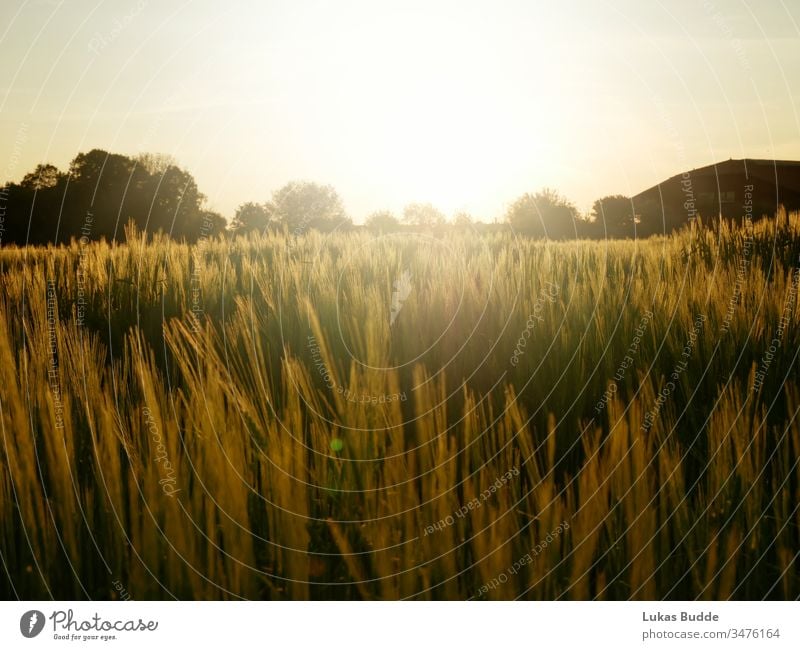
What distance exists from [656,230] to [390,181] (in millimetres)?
951

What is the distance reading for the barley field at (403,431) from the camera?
3.85 ft

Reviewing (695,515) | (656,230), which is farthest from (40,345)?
(656,230)

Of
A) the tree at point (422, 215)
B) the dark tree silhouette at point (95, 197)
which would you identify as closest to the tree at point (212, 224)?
the dark tree silhouette at point (95, 197)

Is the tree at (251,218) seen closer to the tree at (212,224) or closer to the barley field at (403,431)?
the tree at (212,224)

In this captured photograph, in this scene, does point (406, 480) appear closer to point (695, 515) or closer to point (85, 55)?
point (695, 515)

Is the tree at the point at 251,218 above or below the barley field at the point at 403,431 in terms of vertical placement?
above

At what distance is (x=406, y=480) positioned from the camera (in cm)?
115

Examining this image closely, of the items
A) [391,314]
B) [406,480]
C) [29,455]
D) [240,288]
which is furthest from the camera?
[240,288]

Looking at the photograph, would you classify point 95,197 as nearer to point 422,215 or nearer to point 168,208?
point 168,208

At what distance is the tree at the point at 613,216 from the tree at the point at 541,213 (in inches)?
3.5
